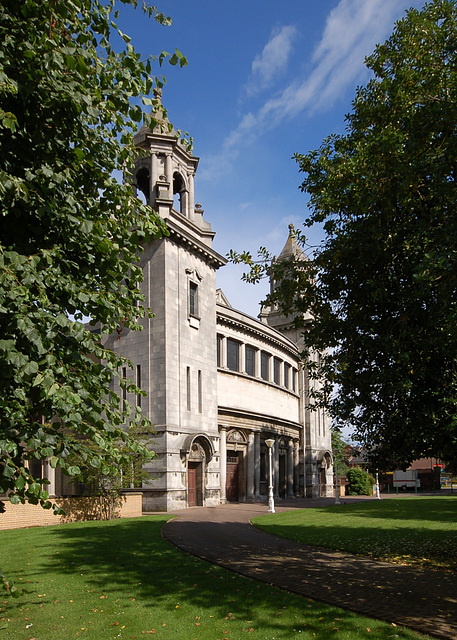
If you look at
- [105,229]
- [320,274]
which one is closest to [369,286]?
[320,274]

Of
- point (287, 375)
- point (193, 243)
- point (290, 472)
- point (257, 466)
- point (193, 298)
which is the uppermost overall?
point (193, 243)

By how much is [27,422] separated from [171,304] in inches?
1090

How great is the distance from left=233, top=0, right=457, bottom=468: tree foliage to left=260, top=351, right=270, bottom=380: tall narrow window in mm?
32309

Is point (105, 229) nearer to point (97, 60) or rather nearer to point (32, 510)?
point (97, 60)

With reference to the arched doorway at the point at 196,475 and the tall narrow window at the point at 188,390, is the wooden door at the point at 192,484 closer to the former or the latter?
the arched doorway at the point at 196,475

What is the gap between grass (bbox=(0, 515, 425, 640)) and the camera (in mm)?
8273

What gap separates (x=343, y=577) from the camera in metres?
12.0

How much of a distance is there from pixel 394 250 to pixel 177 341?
22.3 m

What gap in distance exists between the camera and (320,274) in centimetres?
1480

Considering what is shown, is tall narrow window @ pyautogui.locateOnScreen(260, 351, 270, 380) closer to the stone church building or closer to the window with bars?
the stone church building

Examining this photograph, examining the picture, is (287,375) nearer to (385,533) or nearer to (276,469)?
(276,469)

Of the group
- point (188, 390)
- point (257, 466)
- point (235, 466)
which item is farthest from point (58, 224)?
point (257, 466)

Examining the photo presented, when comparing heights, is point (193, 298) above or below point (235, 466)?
above

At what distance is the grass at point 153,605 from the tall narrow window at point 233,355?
28.0m
